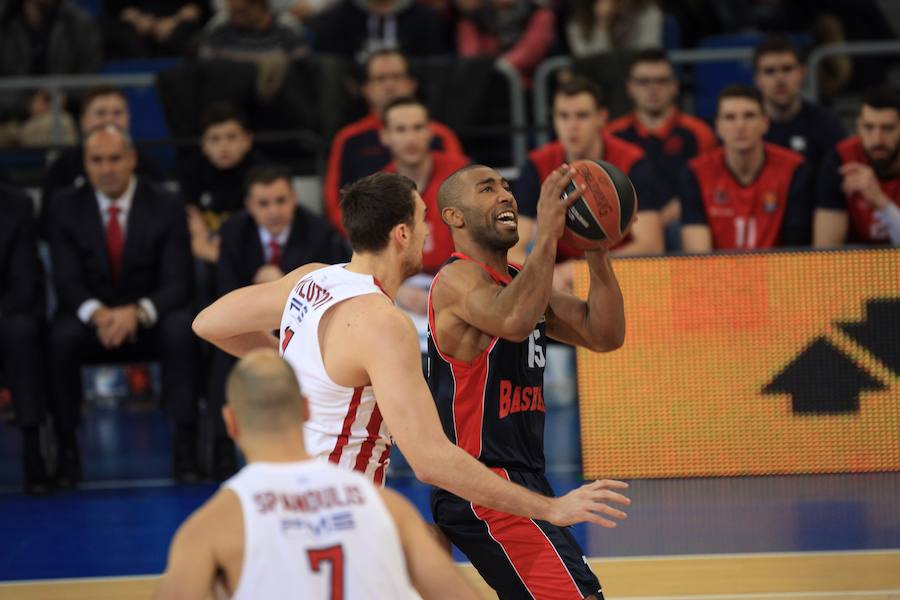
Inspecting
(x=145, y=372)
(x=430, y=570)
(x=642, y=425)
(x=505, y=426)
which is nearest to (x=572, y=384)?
(x=642, y=425)

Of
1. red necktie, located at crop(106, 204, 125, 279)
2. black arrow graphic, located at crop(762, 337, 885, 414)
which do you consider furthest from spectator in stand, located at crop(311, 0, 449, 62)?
black arrow graphic, located at crop(762, 337, 885, 414)

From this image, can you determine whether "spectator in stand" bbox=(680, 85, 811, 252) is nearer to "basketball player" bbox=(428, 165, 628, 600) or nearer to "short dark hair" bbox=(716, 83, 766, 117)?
"short dark hair" bbox=(716, 83, 766, 117)

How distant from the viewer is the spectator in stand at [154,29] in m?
12.1

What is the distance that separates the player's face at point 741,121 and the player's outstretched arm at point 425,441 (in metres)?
4.73

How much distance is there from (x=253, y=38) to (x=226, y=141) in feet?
6.08

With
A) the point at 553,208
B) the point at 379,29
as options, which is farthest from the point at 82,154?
the point at 553,208

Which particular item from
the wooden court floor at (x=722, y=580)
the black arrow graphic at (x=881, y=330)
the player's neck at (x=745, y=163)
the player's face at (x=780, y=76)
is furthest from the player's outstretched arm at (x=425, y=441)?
the player's face at (x=780, y=76)

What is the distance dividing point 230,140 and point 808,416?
13.7 ft

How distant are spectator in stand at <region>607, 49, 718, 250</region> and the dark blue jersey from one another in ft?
15.9

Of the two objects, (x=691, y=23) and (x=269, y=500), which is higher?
(x=691, y=23)

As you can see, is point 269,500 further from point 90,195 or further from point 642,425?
point 90,195

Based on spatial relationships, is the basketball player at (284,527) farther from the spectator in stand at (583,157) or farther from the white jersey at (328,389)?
the spectator in stand at (583,157)

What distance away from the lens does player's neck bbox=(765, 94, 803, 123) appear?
9109 millimetres

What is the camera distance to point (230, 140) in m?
9.12
